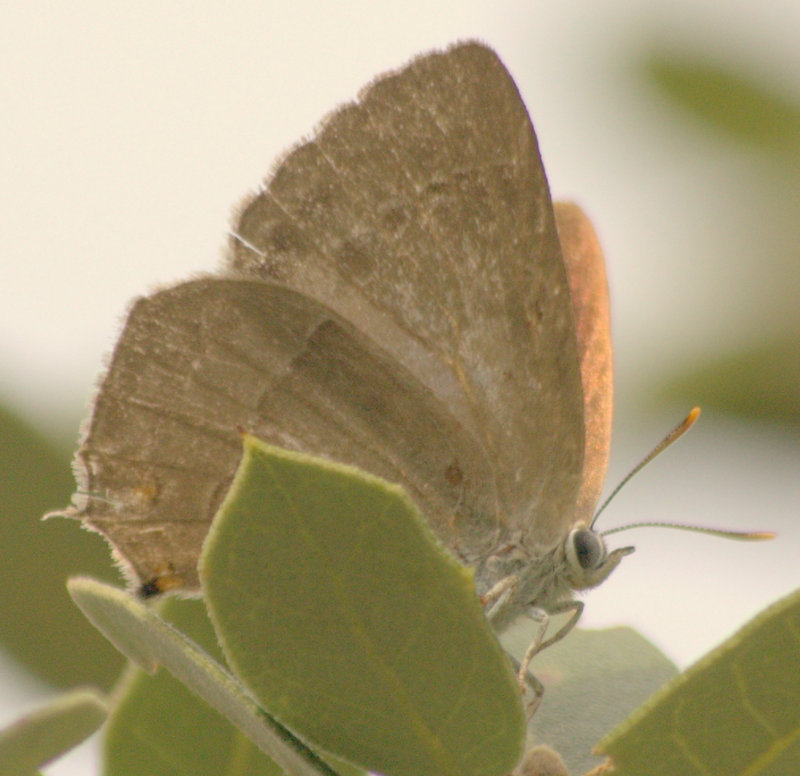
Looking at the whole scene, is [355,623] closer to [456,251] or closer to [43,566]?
[456,251]

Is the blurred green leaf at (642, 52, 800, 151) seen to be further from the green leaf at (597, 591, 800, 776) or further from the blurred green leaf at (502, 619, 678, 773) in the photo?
the green leaf at (597, 591, 800, 776)

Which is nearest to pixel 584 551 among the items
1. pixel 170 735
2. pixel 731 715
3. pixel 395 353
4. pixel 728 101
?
pixel 395 353

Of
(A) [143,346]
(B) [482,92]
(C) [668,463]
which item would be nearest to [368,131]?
(B) [482,92]

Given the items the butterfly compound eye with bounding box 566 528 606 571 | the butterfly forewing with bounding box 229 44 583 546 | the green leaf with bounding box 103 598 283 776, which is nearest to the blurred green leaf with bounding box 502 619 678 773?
the butterfly compound eye with bounding box 566 528 606 571

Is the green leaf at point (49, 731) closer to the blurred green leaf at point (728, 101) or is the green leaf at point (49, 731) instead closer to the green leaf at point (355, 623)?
the green leaf at point (355, 623)

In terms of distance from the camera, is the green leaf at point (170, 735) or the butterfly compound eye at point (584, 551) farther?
the butterfly compound eye at point (584, 551)

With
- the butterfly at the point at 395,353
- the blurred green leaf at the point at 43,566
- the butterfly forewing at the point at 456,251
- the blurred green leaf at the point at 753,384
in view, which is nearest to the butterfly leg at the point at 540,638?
the butterfly at the point at 395,353

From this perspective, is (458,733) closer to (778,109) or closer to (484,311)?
(484,311)
